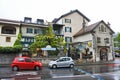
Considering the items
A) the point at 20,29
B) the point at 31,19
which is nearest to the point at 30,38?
the point at 20,29

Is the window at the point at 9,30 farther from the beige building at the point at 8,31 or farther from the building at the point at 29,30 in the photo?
the building at the point at 29,30

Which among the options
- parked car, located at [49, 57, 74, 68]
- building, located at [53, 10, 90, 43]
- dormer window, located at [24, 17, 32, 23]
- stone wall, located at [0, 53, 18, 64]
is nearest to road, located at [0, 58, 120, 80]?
parked car, located at [49, 57, 74, 68]

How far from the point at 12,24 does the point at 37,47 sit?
8658 mm

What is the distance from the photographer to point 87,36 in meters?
43.8

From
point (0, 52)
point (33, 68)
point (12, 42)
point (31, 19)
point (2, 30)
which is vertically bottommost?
point (33, 68)

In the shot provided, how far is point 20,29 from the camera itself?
40281 millimetres

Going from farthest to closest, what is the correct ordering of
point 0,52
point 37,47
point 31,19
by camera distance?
point 31,19 → point 37,47 → point 0,52

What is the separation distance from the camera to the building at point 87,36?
42.2 metres

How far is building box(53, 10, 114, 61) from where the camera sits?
42.2m

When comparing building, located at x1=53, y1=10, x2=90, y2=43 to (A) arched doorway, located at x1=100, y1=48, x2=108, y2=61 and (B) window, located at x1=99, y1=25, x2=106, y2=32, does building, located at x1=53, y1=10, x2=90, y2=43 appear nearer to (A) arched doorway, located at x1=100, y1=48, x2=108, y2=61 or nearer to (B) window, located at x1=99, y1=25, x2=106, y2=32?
(B) window, located at x1=99, y1=25, x2=106, y2=32

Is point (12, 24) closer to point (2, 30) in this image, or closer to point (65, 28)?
point (2, 30)

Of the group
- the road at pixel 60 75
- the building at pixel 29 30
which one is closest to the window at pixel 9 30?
the building at pixel 29 30

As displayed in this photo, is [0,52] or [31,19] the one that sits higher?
[31,19]

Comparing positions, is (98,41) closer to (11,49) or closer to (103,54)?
(103,54)
